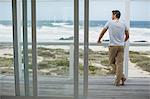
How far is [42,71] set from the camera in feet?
14.0

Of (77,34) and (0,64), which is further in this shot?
(0,64)

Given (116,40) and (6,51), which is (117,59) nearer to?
(116,40)

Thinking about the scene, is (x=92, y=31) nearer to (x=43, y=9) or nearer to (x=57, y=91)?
(x=43, y=9)

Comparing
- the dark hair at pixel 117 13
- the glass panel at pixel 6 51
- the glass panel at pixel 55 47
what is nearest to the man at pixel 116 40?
the dark hair at pixel 117 13

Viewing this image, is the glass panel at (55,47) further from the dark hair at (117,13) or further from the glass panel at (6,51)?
the dark hair at (117,13)

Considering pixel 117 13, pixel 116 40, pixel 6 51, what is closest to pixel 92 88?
pixel 116 40

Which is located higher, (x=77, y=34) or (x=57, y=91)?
(x=77, y=34)

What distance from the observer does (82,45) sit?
408cm

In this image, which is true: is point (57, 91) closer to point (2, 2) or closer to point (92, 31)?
point (92, 31)

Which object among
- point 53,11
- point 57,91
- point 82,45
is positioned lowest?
point 57,91

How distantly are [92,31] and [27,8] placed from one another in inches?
43.9

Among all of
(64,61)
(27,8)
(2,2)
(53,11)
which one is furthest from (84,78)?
(2,2)

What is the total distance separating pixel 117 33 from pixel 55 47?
1.07 m

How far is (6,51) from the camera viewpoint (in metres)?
4.25
